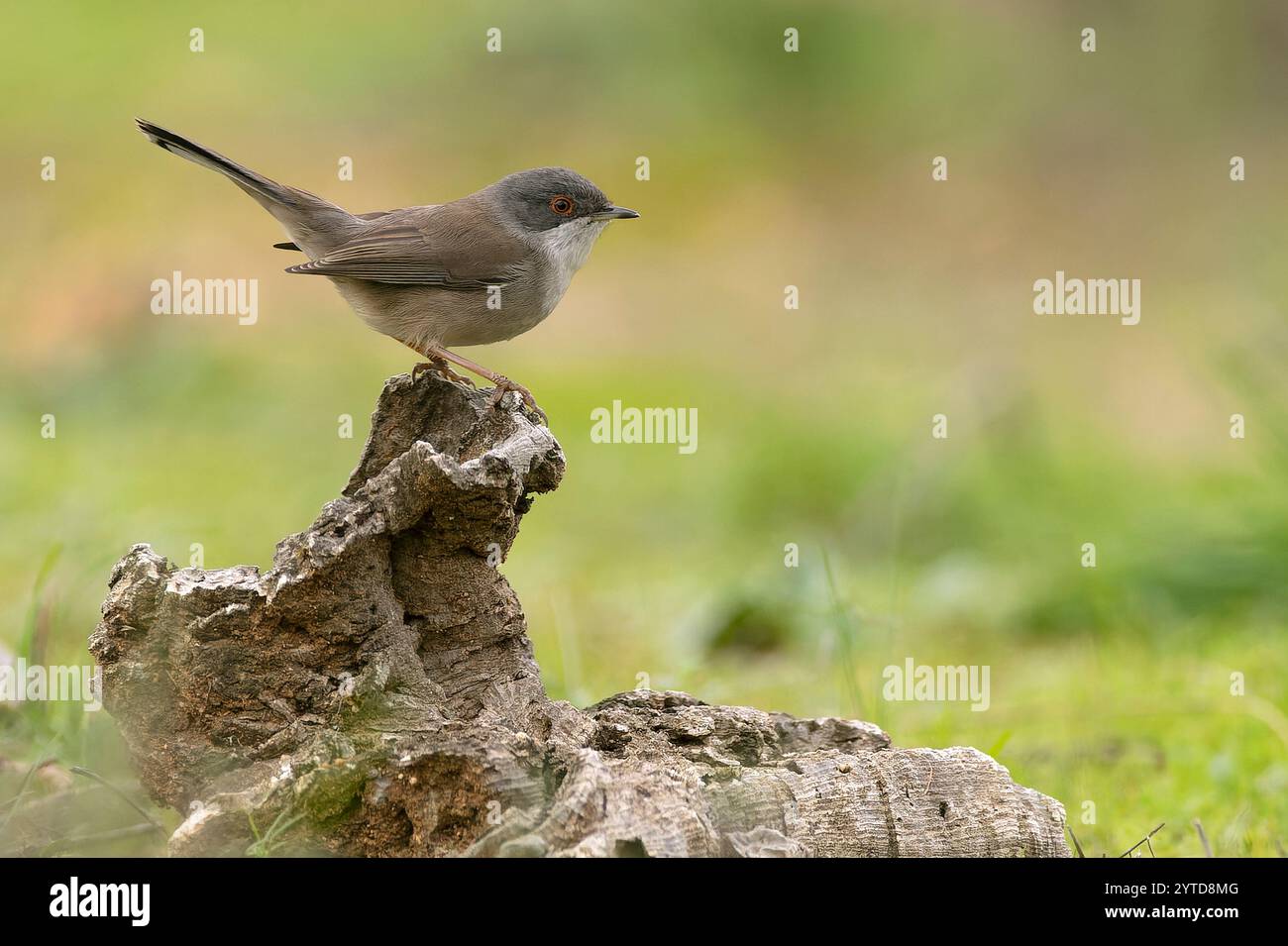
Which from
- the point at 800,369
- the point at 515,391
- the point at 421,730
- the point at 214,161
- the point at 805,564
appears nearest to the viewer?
the point at 421,730

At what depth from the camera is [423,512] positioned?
9.71 ft

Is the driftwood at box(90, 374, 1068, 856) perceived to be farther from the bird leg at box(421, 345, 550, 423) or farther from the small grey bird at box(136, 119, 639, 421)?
the small grey bird at box(136, 119, 639, 421)

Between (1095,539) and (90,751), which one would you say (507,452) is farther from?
(1095,539)

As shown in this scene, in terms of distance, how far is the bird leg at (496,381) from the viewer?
3.76 meters

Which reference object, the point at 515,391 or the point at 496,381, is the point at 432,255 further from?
the point at 515,391

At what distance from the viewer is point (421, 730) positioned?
2.83 meters

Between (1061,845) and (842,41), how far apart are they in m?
15.1

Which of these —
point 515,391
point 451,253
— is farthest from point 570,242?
point 515,391

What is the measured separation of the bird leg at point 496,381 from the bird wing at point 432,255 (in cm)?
22

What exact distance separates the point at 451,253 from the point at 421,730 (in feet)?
7.34

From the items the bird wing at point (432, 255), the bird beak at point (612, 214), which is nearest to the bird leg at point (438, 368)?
the bird wing at point (432, 255)

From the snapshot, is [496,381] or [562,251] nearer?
[496,381]

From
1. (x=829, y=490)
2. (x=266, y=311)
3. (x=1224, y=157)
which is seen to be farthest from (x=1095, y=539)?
(x=1224, y=157)
